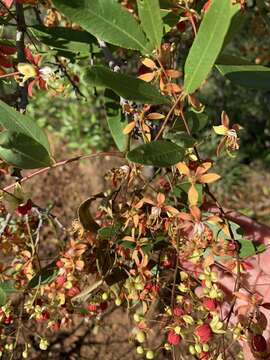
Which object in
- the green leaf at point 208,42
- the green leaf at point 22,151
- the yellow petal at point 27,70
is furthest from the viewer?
the yellow petal at point 27,70

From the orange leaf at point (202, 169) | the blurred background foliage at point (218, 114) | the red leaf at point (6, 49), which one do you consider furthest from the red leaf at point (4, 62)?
the blurred background foliage at point (218, 114)

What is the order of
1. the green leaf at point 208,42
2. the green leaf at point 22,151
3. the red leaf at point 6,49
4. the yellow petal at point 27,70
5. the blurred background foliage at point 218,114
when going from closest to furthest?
1. the green leaf at point 208,42
2. the green leaf at point 22,151
3. the yellow petal at point 27,70
4. the red leaf at point 6,49
5. the blurred background foliage at point 218,114

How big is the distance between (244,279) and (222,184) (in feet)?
6.20

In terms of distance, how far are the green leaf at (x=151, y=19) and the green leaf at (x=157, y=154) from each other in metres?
0.14

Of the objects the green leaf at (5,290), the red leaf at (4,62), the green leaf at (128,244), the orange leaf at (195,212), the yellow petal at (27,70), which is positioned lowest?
the green leaf at (5,290)

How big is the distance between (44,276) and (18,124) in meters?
0.38

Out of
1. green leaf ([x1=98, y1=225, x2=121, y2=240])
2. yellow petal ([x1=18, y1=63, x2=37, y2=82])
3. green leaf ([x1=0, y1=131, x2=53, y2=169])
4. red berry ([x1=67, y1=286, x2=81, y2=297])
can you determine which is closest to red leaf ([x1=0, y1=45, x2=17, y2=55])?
yellow petal ([x1=18, y1=63, x2=37, y2=82])

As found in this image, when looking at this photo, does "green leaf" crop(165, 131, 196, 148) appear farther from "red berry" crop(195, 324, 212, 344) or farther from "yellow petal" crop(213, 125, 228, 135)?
"red berry" crop(195, 324, 212, 344)

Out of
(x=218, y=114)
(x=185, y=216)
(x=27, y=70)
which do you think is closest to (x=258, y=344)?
(x=185, y=216)

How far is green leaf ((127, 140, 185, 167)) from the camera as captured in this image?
0.65m

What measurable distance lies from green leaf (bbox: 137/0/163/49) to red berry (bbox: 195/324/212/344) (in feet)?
1.56

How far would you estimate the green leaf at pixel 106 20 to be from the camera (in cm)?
68

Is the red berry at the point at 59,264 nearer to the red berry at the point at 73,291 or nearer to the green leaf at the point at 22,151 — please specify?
the red berry at the point at 73,291

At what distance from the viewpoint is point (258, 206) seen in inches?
118
